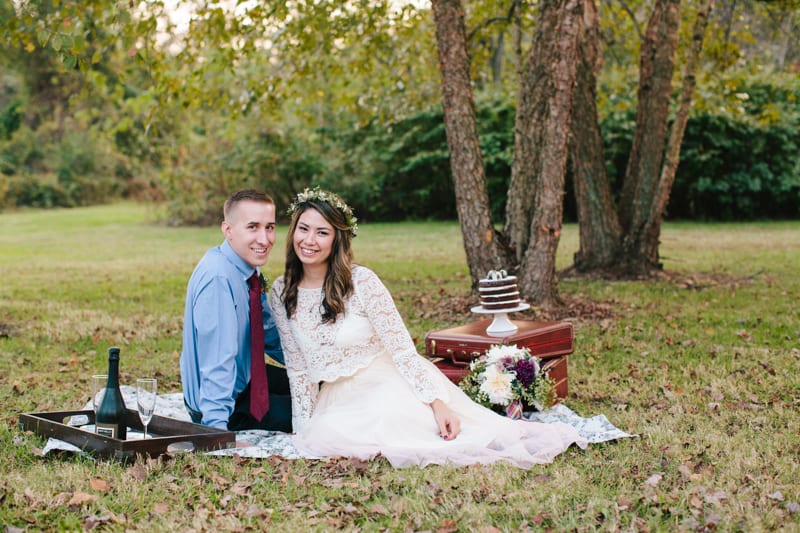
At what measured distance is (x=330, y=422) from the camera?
4.71 metres

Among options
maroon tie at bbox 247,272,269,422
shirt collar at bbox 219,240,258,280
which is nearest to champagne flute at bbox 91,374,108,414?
maroon tie at bbox 247,272,269,422

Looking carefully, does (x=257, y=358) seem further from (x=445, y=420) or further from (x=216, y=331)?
(x=445, y=420)

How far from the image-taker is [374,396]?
4.80 m

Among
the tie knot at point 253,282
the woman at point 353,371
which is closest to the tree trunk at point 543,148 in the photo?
the woman at point 353,371

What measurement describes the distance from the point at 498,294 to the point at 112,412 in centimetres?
266

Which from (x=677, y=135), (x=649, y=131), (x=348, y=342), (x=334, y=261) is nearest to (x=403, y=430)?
(x=348, y=342)

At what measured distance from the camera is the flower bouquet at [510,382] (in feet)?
17.3

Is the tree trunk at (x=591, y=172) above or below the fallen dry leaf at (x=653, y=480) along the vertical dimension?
above

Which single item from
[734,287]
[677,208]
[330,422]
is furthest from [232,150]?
[330,422]

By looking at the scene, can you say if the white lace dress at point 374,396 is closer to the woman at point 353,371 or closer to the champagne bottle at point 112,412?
the woman at point 353,371

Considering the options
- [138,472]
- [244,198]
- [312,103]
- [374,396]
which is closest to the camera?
[138,472]

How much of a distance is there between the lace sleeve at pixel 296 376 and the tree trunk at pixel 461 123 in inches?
163

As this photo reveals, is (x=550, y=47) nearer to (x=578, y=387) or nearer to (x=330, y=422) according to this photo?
(x=578, y=387)

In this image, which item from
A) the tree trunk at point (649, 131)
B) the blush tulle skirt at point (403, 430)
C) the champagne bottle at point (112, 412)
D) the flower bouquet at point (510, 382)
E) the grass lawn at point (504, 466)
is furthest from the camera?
the tree trunk at point (649, 131)
